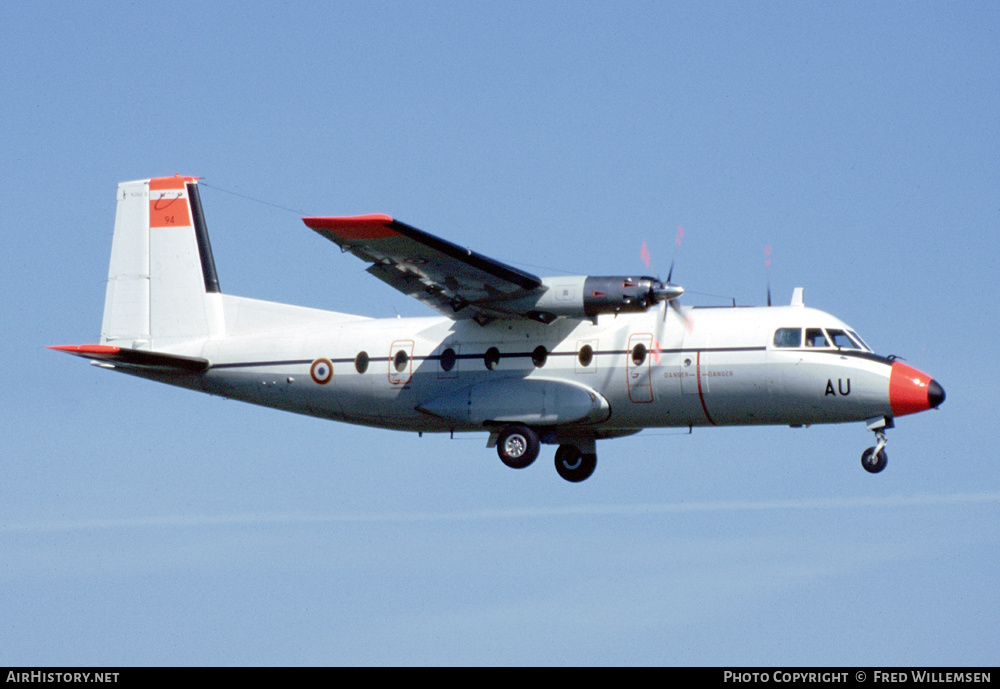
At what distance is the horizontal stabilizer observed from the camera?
75.8 ft

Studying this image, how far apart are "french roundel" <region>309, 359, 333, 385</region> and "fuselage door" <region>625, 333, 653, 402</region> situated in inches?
198

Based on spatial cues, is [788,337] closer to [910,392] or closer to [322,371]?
[910,392]

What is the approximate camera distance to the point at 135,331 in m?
25.1

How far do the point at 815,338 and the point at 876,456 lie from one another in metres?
1.90

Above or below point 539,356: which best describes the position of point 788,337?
above

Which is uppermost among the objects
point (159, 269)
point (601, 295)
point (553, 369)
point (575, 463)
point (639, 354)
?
point (159, 269)

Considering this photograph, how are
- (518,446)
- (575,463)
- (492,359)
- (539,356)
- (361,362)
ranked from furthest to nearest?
(575,463)
(361,362)
(492,359)
(539,356)
(518,446)

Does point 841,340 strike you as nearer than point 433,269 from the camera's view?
Yes

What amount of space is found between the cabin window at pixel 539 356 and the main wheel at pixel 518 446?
989mm

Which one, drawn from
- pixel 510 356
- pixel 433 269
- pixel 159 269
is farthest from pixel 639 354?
pixel 159 269

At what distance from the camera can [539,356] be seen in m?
21.8

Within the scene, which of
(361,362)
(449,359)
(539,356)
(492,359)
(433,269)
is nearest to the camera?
(433,269)

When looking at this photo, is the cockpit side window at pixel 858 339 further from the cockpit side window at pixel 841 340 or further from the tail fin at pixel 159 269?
the tail fin at pixel 159 269
